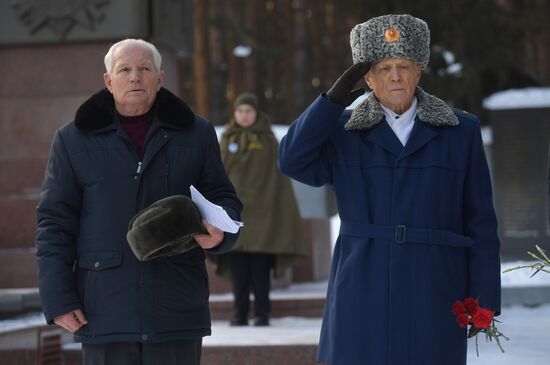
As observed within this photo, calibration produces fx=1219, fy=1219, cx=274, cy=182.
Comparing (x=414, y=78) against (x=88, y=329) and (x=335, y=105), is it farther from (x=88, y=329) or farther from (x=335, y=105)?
(x=88, y=329)

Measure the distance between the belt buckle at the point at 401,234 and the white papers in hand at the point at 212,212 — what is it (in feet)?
1.83

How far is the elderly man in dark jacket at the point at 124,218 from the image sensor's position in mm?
3930

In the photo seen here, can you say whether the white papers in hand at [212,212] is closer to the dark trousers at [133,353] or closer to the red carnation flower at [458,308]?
the dark trousers at [133,353]

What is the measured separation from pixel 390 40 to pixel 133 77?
862mm

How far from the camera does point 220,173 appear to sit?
4.19m

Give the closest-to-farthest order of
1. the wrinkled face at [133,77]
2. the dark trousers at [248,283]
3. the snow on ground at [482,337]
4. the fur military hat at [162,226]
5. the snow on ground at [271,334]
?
Result: the fur military hat at [162,226], the wrinkled face at [133,77], the snow on ground at [482,337], the snow on ground at [271,334], the dark trousers at [248,283]

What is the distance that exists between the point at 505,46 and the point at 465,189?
19773mm

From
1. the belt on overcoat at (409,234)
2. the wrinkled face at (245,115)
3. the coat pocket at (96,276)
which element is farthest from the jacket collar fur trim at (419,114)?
the wrinkled face at (245,115)

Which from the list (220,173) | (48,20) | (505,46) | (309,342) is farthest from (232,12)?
(220,173)

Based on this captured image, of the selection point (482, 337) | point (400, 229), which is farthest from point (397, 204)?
point (482, 337)

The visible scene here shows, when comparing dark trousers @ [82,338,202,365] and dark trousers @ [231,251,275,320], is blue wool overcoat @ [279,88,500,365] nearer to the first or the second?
dark trousers @ [82,338,202,365]

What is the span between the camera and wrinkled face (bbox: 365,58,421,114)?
387cm

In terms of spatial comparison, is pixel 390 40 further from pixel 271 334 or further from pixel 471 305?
pixel 271 334

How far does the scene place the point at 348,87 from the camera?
382 centimetres
